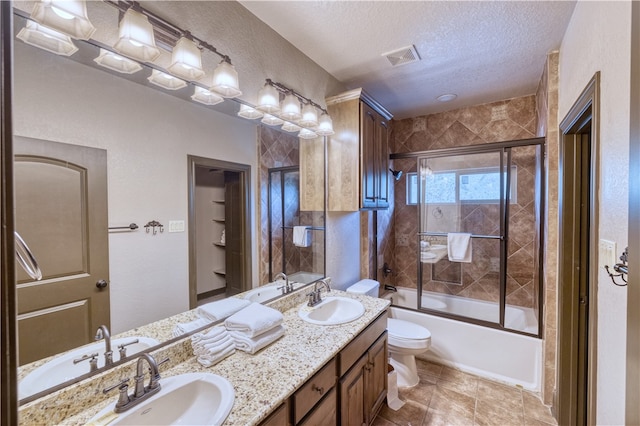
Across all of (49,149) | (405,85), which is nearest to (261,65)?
(49,149)

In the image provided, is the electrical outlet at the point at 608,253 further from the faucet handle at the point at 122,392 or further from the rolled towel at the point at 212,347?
the faucet handle at the point at 122,392

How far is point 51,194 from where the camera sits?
0.87 metres

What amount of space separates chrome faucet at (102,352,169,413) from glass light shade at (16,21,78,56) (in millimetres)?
1056

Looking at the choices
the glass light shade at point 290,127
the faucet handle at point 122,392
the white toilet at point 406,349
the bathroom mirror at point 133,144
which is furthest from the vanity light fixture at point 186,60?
the white toilet at point 406,349

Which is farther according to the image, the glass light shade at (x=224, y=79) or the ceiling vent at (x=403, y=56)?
the ceiling vent at (x=403, y=56)

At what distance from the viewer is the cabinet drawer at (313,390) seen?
109cm

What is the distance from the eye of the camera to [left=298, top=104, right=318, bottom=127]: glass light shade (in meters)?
1.93

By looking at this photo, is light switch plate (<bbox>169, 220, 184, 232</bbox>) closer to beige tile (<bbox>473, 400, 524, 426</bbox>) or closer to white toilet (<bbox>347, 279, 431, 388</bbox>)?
white toilet (<bbox>347, 279, 431, 388</bbox>)

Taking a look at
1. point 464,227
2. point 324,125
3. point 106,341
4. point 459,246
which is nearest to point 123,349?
point 106,341

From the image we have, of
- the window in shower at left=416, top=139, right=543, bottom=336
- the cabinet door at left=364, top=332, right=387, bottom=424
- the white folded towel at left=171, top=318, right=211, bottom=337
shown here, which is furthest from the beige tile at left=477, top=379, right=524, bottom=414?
the white folded towel at left=171, top=318, right=211, bottom=337

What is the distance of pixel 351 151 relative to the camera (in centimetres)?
220

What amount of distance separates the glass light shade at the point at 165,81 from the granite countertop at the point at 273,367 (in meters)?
1.13

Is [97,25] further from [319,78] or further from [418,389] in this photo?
[418,389]

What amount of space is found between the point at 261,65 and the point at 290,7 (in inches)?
13.6
